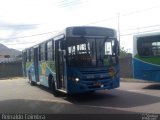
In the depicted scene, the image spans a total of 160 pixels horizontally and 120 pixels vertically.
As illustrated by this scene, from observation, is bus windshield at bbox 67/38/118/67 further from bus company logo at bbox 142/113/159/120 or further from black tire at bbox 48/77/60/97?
bus company logo at bbox 142/113/159/120

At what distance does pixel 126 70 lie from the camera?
105 ft

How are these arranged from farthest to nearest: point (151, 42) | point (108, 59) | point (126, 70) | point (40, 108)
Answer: point (126, 70)
point (151, 42)
point (108, 59)
point (40, 108)

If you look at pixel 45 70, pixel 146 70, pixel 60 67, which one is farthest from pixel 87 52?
pixel 146 70

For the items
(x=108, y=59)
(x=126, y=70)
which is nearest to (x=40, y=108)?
(x=108, y=59)

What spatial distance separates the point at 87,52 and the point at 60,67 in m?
1.75

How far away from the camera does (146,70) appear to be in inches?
736

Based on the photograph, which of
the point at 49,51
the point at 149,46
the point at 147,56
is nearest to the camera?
the point at 49,51

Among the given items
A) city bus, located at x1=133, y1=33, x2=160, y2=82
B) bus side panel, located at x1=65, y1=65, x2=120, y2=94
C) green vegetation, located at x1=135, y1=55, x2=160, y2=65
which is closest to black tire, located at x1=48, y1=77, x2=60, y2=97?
bus side panel, located at x1=65, y1=65, x2=120, y2=94

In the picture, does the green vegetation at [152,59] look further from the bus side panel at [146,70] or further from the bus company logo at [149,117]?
the bus company logo at [149,117]

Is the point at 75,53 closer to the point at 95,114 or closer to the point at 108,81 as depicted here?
the point at 108,81

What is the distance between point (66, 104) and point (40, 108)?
56.6 inches

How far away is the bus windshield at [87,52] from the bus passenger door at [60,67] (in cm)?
51

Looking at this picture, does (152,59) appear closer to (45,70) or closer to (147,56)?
(147,56)

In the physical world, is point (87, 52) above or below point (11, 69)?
above
